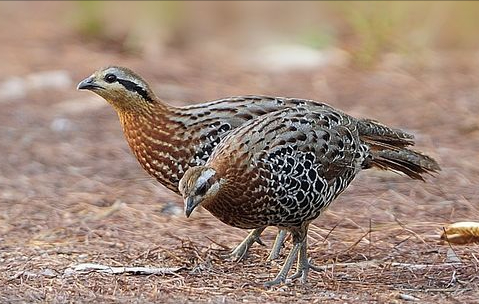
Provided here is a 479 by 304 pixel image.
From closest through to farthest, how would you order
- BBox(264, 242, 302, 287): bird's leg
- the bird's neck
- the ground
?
1. the ground
2. BBox(264, 242, 302, 287): bird's leg
3. the bird's neck

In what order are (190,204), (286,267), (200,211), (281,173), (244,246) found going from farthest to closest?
1. (200,211)
2. (244,246)
3. (286,267)
4. (281,173)
5. (190,204)

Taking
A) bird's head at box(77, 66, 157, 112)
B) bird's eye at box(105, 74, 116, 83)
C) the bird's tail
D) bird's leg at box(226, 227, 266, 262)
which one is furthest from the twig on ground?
the bird's tail

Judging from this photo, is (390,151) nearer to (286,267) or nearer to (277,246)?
(277,246)

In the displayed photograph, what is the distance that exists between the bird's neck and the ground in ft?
1.72

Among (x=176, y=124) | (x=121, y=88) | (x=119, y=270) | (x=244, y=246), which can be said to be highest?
(x=121, y=88)

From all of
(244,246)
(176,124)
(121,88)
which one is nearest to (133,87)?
(121,88)

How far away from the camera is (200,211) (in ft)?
26.7

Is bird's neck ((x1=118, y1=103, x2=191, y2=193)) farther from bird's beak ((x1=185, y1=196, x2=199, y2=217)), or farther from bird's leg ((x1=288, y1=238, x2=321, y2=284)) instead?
bird's beak ((x1=185, y1=196, x2=199, y2=217))

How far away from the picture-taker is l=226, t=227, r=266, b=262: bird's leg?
6.82 metres

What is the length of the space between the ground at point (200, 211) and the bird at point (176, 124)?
54 cm

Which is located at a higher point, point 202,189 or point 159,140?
point 159,140

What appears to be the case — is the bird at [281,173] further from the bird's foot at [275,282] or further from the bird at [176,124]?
the bird at [176,124]

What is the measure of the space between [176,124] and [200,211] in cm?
145

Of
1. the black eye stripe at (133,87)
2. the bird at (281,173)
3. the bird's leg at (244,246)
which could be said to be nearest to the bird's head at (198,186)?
the bird at (281,173)
